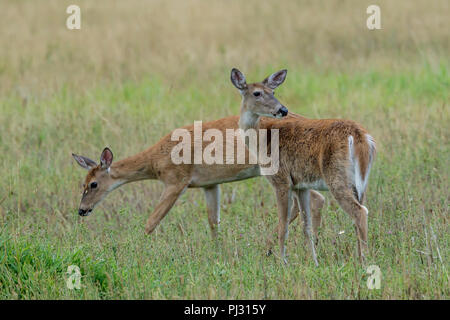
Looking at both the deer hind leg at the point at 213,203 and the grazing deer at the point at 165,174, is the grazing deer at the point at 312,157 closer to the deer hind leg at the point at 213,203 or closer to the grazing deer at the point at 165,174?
the grazing deer at the point at 165,174

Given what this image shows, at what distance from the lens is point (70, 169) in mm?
10672

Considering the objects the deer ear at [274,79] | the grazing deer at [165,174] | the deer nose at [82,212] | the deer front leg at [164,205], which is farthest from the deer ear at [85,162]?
the deer ear at [274,79]

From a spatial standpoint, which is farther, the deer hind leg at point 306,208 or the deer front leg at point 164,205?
the deer front leg at point 164,205

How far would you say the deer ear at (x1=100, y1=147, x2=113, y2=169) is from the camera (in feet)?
29.6

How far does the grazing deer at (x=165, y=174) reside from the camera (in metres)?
9.00

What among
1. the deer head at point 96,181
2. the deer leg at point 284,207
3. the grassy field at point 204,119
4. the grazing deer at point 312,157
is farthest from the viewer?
the deer head at point 96,181

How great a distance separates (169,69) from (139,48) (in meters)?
1.27

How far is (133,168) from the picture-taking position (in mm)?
9281

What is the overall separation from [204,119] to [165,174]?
3093 millimetres

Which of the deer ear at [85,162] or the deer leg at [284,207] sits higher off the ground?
the deer ear at [85,162]

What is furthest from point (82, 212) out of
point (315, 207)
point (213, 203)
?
point (315, 207)
